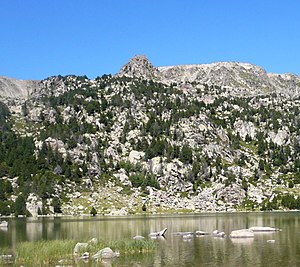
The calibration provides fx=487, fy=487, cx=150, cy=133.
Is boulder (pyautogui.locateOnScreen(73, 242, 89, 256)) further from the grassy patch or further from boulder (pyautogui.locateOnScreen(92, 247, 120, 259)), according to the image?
boulder (pyautogui.locateOnScreen(92, 247, 120, 259))

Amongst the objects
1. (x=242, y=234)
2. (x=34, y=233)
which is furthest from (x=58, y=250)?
(x=34, y=233)

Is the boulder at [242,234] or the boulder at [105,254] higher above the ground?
the boulder at [105,254]

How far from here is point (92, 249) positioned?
225 feet

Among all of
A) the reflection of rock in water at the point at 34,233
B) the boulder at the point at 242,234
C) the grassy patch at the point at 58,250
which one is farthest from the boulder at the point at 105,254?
the boulder at the point at 242,234

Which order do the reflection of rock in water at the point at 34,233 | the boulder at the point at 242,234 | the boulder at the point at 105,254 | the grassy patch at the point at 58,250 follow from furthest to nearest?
the reflection of rock in water at the point at 34,233 < the boulder at the point at 242,234 < the boulder at the point at 105,254 < the grassy patch at the point at 58,250

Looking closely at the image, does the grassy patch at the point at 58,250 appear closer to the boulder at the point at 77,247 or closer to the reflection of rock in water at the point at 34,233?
the boulder at the point at 77,247

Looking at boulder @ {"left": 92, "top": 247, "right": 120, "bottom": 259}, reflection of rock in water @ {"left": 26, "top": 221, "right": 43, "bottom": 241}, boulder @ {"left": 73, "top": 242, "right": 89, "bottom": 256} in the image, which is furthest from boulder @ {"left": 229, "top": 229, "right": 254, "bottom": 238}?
reflection of rock in water @ {"left": 26, "top": 221, "right": 43, "bottom": 241}

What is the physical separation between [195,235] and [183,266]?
4201cm

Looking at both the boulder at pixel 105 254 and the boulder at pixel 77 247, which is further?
the boulder at pixel 77 247

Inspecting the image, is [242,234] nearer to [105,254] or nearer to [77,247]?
[105,254]

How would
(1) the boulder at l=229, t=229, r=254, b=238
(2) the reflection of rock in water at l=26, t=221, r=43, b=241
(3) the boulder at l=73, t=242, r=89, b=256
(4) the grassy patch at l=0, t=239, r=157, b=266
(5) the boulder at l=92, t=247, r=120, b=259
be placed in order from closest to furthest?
(4) the grassy patch at l=0, t=239, r=157, b=266 < (5) the boulder at l=92, t=247, r=120, b=259 < (3) the boulder at l=73, t=242, r=89, b=256 < (1) the boulder at l=229, t=229, r=254, b=238 < (2) the reflection of rock in water at l=26, t=221, r=43, b=241

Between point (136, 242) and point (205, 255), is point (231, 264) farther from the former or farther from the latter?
point (136, 242)

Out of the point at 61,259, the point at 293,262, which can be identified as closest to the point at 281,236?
the point at 293,262

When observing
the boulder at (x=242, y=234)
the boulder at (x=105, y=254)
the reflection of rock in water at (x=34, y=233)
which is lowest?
the reflection of rock in water at (x=34, y=233)
